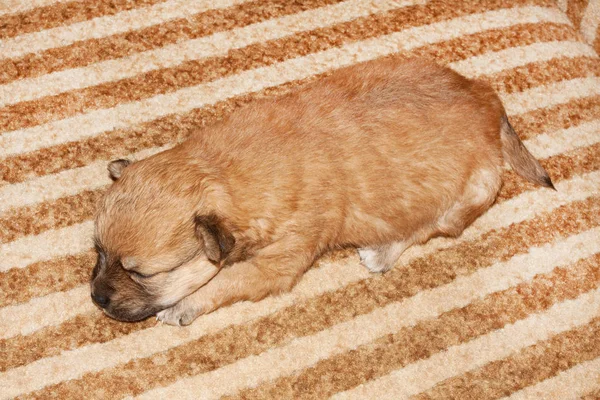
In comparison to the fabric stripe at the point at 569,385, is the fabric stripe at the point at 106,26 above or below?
above

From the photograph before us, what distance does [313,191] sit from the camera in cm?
266

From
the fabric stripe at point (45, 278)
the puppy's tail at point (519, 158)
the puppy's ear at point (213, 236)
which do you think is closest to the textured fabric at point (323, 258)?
the fabric stripe at point (45, 278)

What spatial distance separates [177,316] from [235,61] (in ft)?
4.46

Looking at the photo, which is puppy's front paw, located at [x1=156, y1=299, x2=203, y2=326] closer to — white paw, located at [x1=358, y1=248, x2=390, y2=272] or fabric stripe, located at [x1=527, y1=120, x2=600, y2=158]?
white paw, located at [x1=358, y1=248, x2=390, y2=272]

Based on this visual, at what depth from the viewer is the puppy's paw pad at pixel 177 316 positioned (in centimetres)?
294

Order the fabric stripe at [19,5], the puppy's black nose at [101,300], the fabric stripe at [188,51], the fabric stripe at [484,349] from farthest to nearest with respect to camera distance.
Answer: the fabric stripe at [19,5], the fabric stripe at [188,51], the fabric stripe at [484,349], the puppy's black nose at [101,300]

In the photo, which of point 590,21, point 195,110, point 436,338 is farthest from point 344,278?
point 590,21

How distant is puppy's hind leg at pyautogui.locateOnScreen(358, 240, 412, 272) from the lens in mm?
3125

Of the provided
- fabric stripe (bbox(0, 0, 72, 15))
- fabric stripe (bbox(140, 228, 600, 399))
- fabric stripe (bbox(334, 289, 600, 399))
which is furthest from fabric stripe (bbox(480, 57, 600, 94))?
fabric stripe (bbox(0, 0, 72, 15))

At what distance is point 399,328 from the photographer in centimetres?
312

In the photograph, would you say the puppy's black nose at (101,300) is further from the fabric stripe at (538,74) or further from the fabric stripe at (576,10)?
the fabric stripe at (576,10)

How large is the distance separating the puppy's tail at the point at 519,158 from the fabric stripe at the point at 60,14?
194 cm

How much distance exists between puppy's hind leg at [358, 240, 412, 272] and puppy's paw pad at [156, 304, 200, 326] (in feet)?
2.79

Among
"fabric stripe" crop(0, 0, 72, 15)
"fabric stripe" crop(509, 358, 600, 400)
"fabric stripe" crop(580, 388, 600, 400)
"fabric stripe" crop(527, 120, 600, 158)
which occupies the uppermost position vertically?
"fabric stripe" crop(0, 0, 72, 15)
